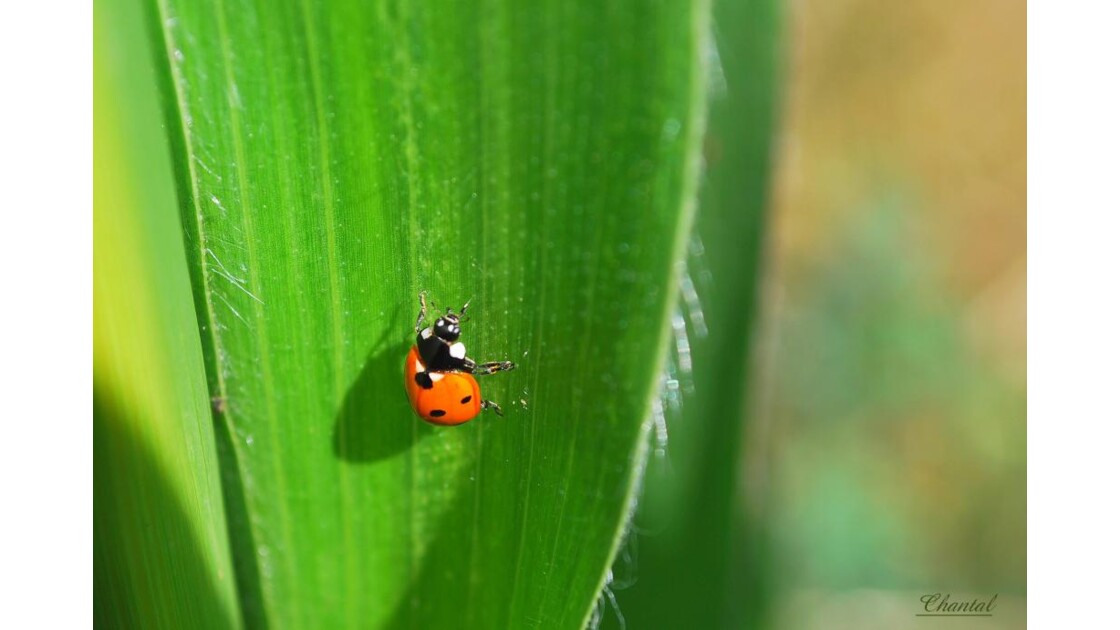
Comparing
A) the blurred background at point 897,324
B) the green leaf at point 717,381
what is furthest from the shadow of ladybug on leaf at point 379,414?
the blurred background at point 897,324

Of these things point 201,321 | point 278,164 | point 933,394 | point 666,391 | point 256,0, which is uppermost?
point 256,0

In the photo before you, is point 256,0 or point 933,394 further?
point 933,394

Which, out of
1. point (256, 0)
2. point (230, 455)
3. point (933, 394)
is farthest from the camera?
point (933, 394)

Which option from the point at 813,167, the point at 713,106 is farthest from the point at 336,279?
the point at 813,167

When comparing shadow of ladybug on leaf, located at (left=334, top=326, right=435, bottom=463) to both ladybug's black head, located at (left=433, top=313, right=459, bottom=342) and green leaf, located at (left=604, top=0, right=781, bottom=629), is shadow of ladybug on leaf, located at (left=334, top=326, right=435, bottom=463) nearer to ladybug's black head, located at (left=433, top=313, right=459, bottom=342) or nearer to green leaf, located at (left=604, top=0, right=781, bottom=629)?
ladybug's black head, located at (left=433, top=313, right=459, bottom=342)

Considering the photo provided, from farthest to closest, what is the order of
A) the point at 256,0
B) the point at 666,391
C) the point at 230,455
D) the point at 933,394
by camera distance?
the point at 933,394 → the point at 666,391 → the point at 230,455 → the point at 256,0

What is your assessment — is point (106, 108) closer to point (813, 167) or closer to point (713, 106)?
point (713, 106)

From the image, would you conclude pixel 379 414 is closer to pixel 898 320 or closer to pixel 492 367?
pixel 492 367

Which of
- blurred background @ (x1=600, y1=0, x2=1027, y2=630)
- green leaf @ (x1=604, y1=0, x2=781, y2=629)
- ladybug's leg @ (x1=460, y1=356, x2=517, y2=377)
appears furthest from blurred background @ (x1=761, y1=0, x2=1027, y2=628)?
ladybug's leg @ (x1=460, y1=356, x2=517, y2=377)

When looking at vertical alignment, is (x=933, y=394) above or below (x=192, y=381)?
below
